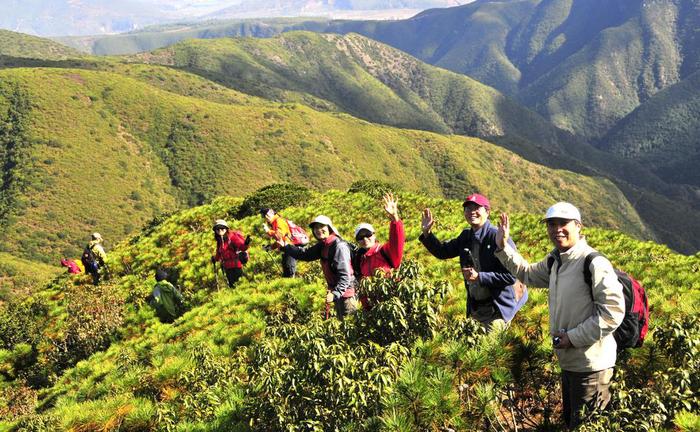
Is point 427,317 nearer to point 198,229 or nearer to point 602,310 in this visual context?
point 602,310

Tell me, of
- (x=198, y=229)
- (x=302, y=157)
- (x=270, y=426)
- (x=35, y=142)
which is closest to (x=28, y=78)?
(x=35, y=142)

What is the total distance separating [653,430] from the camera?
3076mm

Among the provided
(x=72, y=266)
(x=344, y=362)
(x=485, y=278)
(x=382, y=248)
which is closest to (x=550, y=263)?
(x=485, y=278)

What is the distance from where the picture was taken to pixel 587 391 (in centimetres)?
378

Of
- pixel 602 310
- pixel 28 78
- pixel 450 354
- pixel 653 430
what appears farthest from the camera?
pixel 28 78

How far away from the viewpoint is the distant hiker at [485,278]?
16.5 ft

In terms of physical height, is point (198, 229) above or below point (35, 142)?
above

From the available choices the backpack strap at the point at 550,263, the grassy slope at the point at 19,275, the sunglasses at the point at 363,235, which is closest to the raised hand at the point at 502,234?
the backpack strap at the point at 550,263

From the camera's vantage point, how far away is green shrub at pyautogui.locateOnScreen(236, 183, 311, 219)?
853 inches

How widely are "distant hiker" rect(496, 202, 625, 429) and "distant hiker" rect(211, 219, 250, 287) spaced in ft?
29.9

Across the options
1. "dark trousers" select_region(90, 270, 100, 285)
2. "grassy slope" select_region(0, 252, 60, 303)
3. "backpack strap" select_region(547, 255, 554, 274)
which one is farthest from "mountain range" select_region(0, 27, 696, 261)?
"backpack strap" select_region(547, 255, 554, 274)

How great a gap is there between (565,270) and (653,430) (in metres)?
1.35

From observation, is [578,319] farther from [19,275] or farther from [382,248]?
[19,275]

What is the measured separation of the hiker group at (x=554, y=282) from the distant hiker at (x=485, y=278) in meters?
0.01
